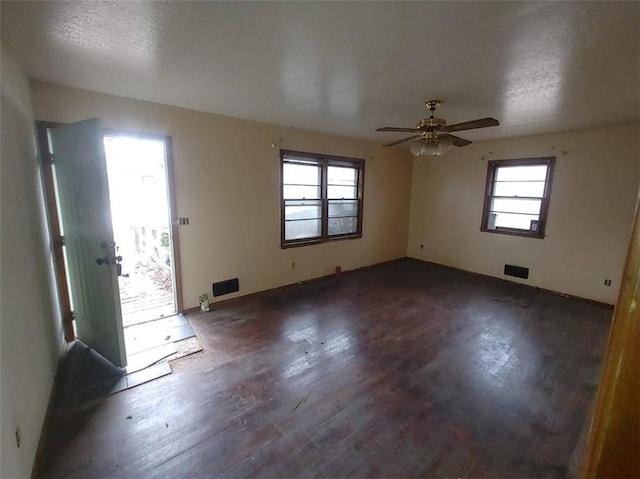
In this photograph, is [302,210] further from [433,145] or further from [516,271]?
[516,271]

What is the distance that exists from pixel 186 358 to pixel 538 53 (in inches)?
146

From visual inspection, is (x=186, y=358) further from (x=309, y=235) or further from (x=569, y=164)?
(x=569, y=164)

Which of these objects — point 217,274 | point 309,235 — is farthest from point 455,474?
point 309,235

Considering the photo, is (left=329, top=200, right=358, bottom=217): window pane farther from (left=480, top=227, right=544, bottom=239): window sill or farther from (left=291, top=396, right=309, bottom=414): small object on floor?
(left=291, top=396, right=309, bottom=414): small object on floor

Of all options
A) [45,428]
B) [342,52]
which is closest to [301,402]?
[45,428]

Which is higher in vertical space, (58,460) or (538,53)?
(538,53)

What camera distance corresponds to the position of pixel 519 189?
4.82 m

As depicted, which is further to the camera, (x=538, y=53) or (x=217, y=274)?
(x=217, y=274)

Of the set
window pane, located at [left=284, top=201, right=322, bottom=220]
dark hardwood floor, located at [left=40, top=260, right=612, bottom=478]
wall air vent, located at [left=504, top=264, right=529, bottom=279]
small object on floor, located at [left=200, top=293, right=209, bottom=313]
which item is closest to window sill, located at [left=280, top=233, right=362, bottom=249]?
window pane, located at [left=284, top=201, right=322, bottom=220]

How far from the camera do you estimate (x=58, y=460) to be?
1.71 metres

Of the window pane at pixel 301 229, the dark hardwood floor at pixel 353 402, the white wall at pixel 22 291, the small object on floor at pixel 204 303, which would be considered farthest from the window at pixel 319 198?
the white wall at pixel 22 291

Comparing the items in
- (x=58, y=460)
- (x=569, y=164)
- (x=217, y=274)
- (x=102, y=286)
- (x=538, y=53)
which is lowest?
(x=58, y=460)

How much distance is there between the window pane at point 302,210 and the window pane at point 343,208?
0.97 feet

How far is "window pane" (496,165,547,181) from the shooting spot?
15.0 feet
